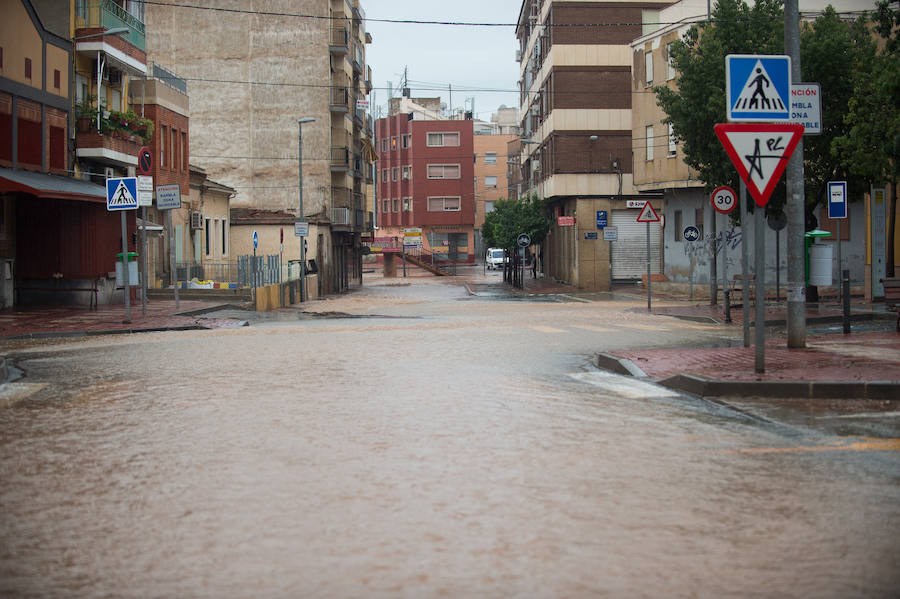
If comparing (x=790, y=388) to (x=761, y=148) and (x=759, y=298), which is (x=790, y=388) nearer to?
(x=759, y=298)

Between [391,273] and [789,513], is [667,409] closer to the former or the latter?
[789,513]

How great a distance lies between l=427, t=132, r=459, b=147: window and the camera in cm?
11288

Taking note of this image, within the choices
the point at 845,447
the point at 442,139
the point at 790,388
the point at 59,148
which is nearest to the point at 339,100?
the point at 59,148

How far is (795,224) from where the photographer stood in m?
14.3

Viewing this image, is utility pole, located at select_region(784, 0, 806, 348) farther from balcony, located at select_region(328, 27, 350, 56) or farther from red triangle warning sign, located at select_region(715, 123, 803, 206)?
balcony, located at select_region(328, 27, 350, 56)

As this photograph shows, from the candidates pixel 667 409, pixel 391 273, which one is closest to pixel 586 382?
pixel 667 409

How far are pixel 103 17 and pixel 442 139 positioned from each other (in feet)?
264

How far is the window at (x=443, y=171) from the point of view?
113 metres

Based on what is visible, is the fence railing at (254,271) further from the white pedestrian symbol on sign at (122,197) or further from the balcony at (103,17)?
the white pedestrian symbol on sign at (122,197)

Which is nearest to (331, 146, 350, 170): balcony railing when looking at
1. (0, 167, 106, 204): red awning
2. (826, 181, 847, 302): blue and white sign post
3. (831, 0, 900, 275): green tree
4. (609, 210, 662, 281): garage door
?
(609, 210, 662, 281): garage door

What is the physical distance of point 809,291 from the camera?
29.5 meters

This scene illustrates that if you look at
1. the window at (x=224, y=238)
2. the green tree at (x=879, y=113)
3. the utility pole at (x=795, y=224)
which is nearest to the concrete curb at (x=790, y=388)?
the utility pole at (x=795, y=224)

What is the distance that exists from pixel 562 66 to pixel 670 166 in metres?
15.6

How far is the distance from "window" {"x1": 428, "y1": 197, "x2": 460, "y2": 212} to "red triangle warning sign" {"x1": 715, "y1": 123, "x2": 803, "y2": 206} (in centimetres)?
10227
